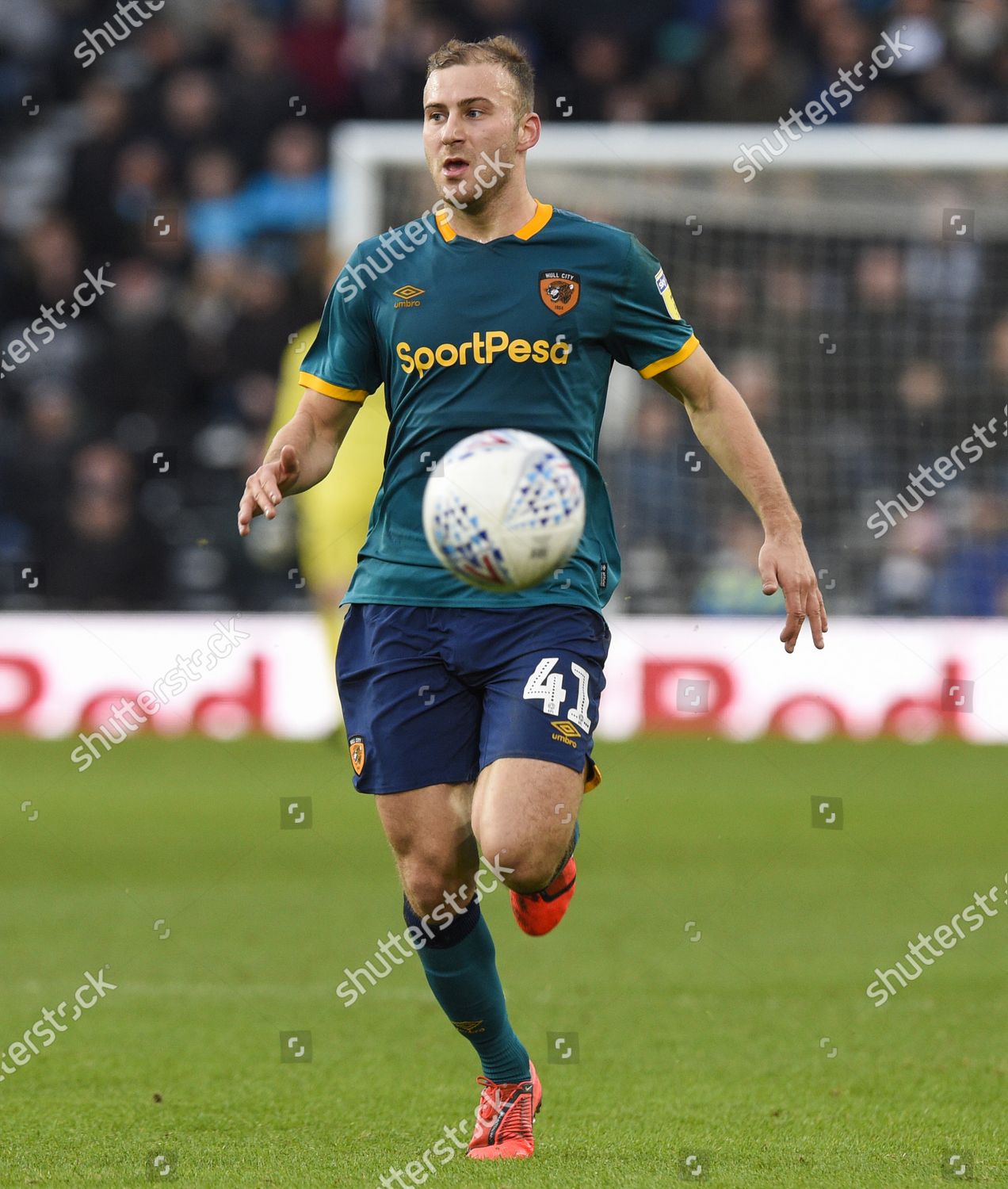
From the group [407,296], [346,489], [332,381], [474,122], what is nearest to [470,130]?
→ [474,122]

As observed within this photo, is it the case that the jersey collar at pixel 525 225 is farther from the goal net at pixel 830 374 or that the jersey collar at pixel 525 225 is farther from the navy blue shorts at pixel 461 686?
the goal net at pixel 830 374

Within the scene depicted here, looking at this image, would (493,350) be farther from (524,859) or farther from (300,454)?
(524,859)

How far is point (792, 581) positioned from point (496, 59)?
1.36 metres

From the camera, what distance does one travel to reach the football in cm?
413

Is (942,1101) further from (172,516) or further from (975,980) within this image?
(172,516)

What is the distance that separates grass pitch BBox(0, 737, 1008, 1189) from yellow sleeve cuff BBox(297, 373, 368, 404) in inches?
67.6

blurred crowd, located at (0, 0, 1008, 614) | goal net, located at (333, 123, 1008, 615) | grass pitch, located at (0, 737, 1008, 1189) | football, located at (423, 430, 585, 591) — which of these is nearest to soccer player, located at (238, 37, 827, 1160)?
football, located at (423, 430, 585, 591)

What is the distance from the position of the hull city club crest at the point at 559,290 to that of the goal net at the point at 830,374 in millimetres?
8868

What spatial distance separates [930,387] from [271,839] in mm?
6665

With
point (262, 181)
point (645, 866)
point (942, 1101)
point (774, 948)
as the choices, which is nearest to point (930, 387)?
point (262, 181)

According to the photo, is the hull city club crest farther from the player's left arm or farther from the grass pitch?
the grass pitch

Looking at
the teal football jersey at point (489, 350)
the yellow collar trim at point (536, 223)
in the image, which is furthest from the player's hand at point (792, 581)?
the yellow collar trim at point (536, 223)

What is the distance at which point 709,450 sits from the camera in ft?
15.5

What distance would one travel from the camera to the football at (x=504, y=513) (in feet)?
13.5
